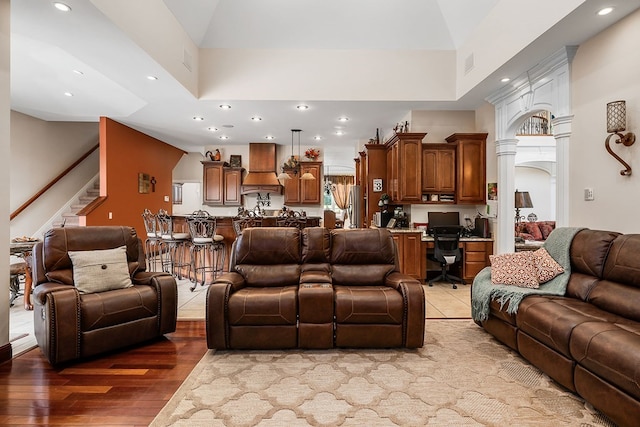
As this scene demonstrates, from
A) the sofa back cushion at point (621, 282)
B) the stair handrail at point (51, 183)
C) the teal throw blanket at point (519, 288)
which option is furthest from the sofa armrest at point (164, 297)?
the stair handrail at point (51, 183)

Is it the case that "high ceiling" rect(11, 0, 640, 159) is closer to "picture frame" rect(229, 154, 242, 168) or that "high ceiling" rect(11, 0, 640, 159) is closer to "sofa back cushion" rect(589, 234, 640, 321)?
"sofa back cushion" rect(589, 234, 640, 321)

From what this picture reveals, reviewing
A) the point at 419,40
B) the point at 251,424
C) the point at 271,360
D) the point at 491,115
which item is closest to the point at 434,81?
the point at 419,40

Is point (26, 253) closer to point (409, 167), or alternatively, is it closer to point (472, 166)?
point (409, 167)

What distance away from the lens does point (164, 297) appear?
306 centimetres

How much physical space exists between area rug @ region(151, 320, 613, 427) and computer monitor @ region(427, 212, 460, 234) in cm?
310

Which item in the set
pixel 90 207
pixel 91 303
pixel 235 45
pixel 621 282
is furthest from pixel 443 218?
pixel 90 207

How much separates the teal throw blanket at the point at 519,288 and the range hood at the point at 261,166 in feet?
20.8

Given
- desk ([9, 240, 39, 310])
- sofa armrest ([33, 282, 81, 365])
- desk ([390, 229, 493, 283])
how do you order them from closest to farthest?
sofa armrest ([33, 282, 81, 365]) → desk ([9, 240, 39, 310]) → desk ([390, 229, 493, 283])

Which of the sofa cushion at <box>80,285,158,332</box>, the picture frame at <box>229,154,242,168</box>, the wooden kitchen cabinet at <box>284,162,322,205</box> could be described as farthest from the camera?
the picture frame at <box>229,154,242,168</box>

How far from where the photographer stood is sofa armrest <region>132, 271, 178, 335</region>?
9.97 ft

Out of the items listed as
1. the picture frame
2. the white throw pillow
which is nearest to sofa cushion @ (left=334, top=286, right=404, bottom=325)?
the white throw pillow

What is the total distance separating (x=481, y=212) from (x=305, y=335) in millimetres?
4356

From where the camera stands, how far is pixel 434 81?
537 centimetres

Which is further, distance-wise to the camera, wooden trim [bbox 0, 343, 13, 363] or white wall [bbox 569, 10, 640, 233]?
white wall [bbox 569, 10, 640, 233]
